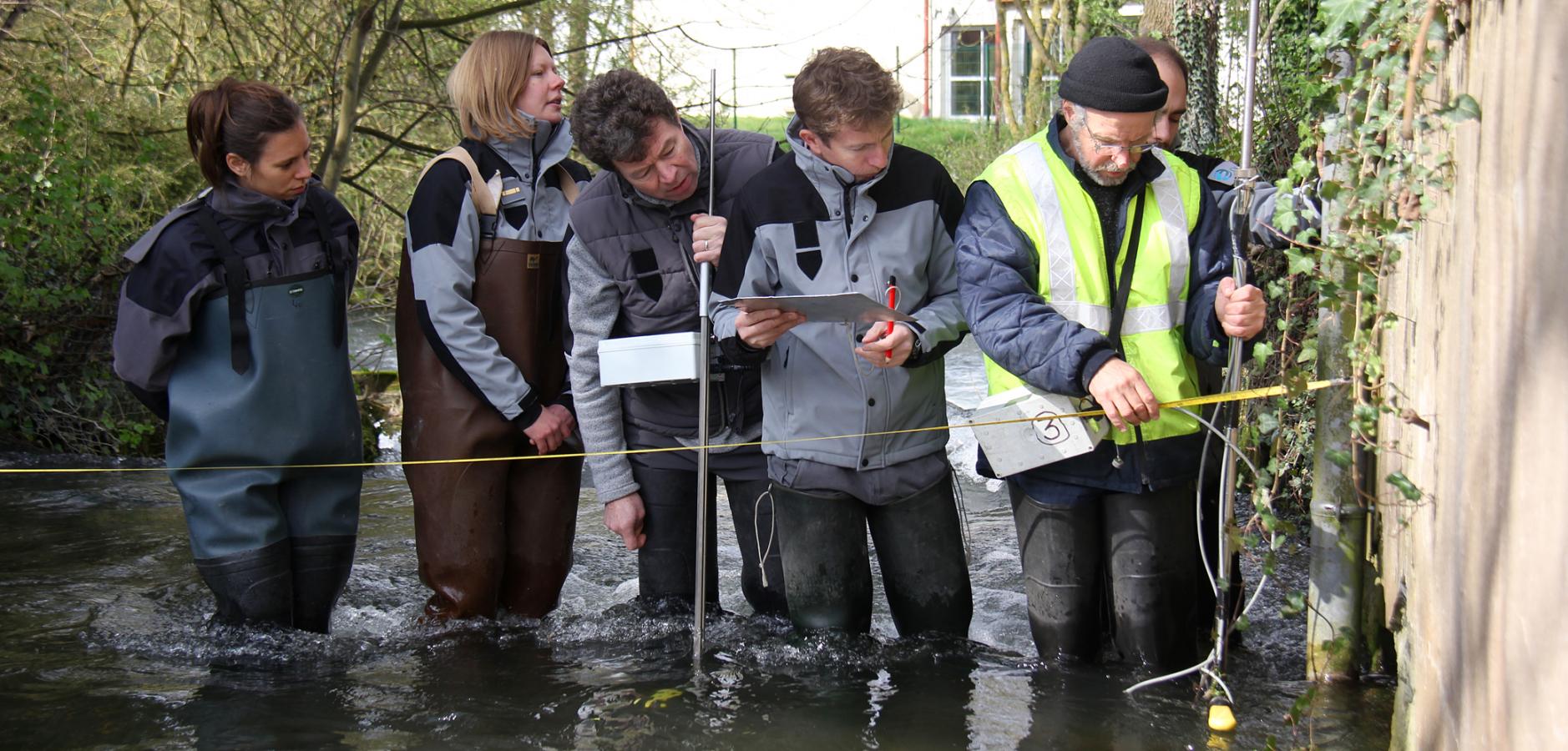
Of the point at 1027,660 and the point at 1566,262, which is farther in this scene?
the point at 1027,660

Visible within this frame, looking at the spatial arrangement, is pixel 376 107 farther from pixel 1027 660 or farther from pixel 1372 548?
pixel 1372 548

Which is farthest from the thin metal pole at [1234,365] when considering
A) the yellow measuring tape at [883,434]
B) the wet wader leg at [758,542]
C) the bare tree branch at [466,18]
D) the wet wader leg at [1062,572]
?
the bare tree branch at [466,18]

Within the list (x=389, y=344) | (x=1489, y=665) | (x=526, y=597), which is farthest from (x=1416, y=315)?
(x=389, y=344)

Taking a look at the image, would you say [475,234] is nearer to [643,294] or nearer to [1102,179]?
[643,294]

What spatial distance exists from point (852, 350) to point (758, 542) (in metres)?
0.80

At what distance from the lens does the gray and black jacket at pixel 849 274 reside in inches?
147

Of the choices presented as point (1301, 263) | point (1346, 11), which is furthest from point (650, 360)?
point (1346, 11)

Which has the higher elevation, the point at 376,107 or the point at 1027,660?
the point at 376,107

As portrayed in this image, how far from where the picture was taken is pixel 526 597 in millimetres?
4711

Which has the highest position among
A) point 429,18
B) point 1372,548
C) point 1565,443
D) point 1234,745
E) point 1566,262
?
point 429,18

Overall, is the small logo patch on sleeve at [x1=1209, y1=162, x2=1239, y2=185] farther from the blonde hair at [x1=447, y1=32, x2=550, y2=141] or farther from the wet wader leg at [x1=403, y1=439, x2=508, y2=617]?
the wet wader leg at [x1=403, y1=439, x2=508, y2=617]

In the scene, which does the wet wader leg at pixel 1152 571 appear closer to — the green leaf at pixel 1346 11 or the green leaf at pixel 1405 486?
the green leaf at pixel 1405 486

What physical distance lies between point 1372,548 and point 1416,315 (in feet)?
2.13

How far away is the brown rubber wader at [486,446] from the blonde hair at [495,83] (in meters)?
0.35
